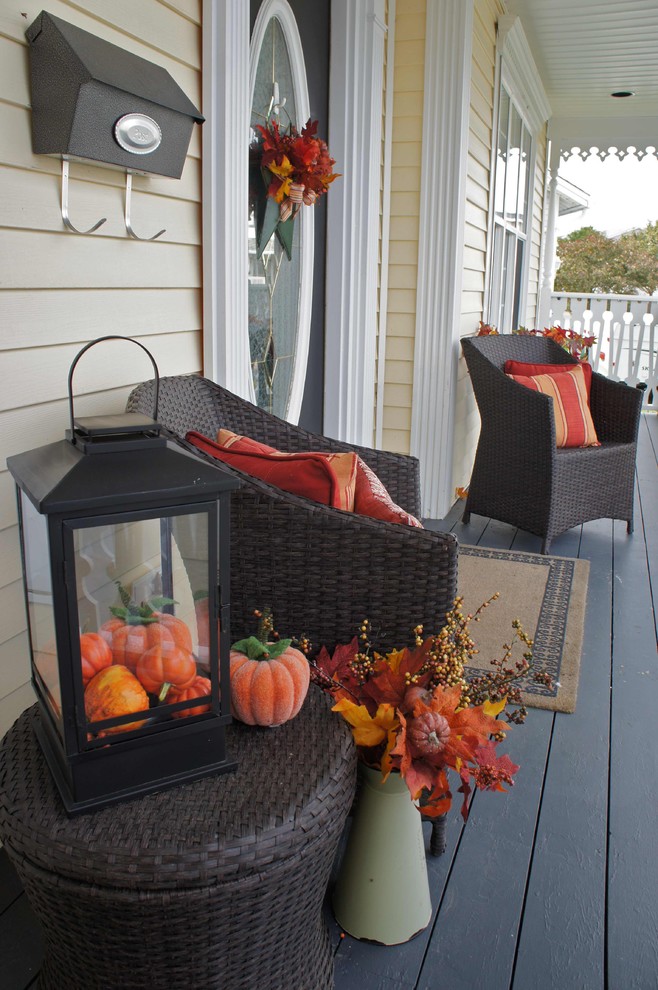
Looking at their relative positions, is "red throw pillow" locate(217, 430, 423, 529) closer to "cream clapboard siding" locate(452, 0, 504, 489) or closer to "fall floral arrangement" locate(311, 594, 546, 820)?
"fall floral arrangement" locate(311, 594, 546, 820)

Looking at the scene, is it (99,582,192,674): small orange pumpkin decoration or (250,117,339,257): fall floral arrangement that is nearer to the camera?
(99,582,192,674): small orange pumpkin decoration

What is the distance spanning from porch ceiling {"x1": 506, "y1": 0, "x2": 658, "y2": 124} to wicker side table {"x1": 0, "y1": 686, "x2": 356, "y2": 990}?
470cm

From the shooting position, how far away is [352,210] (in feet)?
10.7

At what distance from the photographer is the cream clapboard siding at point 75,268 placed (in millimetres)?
1429

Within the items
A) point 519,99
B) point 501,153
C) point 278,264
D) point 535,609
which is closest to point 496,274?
point 501,153

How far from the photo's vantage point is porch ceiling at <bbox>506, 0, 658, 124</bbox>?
4.64 meters

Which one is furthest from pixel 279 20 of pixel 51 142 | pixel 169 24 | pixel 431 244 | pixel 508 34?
pixel 508 34

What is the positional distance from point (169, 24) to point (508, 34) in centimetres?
327

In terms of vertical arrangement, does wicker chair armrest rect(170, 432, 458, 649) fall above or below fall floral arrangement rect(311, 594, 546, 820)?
above

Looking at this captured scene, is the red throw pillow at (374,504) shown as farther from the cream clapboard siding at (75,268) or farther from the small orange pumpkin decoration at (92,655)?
the small orange pumpkin decoration at (92,655)

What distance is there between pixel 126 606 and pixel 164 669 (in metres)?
0.10

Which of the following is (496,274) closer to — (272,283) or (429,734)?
(272,283)

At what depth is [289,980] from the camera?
1.24 meters

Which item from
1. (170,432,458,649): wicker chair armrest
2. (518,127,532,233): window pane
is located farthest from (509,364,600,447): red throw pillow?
(518,127,532,233): window pane
